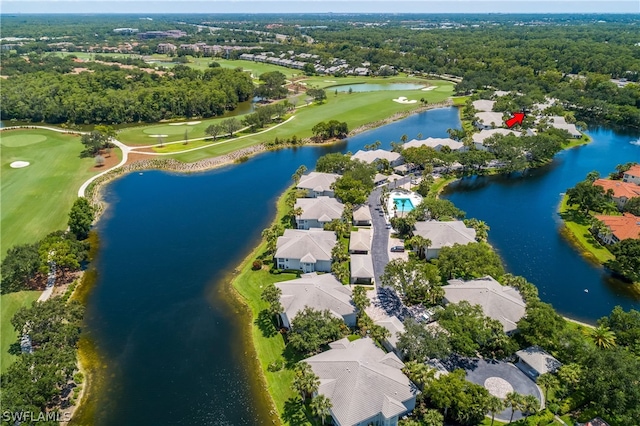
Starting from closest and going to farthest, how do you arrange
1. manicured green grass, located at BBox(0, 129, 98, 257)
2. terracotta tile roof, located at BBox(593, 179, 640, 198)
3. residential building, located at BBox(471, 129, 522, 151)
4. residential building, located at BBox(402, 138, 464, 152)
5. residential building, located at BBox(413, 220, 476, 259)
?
residential building, located at BBox(413, 220, 476, 259) → manicured green grass, located at BBox(0, 129, 98, 257) → terracotta tile roof, located at BBox(593, 179, 640, 198) → residential building, located at BBox(402, 138, 464, 152) → residential building, located at BBox(471, 129, 522, 151)

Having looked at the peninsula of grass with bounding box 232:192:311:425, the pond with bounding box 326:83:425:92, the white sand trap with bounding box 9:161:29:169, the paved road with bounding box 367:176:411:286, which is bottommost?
the peninsula of grass with bounding box 232:192:311:425

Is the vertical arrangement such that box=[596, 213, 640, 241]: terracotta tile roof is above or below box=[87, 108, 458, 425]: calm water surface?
above

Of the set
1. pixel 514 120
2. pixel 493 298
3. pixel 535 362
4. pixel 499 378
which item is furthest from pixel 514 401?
pixel 514 120

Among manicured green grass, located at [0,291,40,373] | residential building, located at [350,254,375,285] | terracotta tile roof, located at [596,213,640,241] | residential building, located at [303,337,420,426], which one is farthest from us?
terracotta tile roof, located at [596,213,640,241]

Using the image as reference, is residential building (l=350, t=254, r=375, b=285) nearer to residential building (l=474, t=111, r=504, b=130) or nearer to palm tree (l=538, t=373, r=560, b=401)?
palm tree (l=538, t=373, r=560, b=401)

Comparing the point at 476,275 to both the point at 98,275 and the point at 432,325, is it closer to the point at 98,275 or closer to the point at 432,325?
the point at 432,325

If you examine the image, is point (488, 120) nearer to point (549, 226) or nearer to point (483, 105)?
point (483, 105)

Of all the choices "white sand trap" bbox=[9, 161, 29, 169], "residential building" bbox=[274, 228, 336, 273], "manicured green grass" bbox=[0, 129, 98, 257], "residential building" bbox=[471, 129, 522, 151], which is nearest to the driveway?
"residential building" bbox=[274, 228, 336, 273]
